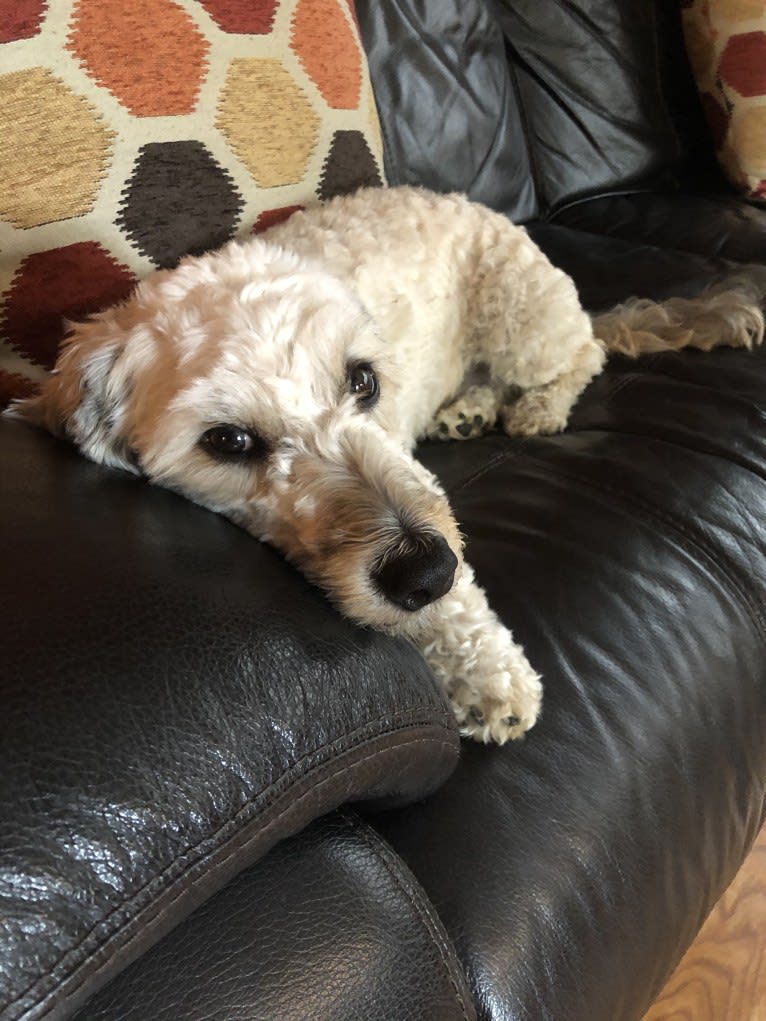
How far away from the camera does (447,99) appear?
2.33 meters

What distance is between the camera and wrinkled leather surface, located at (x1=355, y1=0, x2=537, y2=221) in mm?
2207

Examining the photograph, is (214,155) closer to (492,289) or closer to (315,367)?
(315,367)

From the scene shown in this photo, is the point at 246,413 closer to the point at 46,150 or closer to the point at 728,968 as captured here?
the point at 46,150

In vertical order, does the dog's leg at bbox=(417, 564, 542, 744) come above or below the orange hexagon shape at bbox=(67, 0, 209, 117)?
below

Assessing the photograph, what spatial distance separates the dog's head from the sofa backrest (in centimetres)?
128

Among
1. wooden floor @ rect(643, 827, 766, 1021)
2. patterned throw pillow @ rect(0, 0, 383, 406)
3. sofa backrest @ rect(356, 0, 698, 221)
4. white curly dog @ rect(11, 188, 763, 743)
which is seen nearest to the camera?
white curly dog @ rect(11, 188, 763, 743)

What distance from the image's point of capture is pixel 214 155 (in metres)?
1.46

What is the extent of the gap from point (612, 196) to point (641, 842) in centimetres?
234

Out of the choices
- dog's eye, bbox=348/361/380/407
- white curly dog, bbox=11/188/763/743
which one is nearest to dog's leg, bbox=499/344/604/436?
white curly dog, bbox=11/188/763/743

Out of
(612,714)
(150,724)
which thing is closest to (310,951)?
(150,724)

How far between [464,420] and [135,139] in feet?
2.93

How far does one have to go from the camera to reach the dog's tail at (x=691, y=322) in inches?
69.6

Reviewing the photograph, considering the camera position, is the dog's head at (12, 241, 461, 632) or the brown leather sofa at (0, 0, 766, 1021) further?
the dog's head at (12, 241, 461, 632)

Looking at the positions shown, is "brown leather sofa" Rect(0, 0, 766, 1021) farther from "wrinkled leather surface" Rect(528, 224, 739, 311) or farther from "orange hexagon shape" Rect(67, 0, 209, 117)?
"orange hexagon shape" Rect(67, 0, 209, 117)
